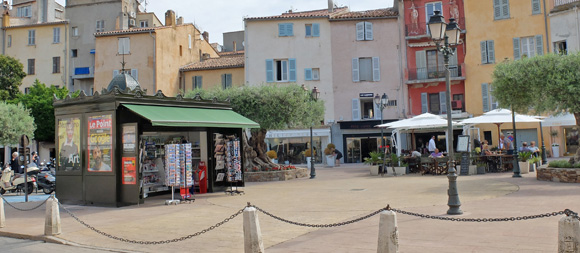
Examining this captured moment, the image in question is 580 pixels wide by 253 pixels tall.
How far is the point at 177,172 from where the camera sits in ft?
41.1

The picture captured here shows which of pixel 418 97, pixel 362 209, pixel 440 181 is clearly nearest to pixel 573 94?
pixel 440 181

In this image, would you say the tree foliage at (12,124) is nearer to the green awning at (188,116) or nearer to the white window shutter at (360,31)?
the green awning at (188,116)

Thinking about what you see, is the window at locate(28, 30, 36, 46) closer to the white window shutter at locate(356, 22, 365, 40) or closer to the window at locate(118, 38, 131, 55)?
the window at locate(118, 38, 131, 55)

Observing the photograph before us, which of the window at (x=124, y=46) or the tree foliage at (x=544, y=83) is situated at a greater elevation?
the window at (x=124, y=46)

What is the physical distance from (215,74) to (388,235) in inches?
1290

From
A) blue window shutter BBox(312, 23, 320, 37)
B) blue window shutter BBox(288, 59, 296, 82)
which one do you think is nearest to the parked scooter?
blue window shutter BBox(288, 59, 296, 82)

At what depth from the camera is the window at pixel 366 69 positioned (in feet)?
116

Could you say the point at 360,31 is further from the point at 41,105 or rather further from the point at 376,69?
the point at 41,105

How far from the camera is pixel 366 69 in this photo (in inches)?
1407

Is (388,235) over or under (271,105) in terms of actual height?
under

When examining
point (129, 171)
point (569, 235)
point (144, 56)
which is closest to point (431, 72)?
point (144, 56)

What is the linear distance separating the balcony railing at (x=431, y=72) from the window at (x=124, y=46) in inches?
855

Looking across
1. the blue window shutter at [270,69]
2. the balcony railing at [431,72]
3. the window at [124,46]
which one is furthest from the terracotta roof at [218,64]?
the balcony railing at [431,72]

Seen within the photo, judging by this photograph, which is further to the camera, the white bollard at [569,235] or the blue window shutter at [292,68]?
the blue window shutter at [292,68]
